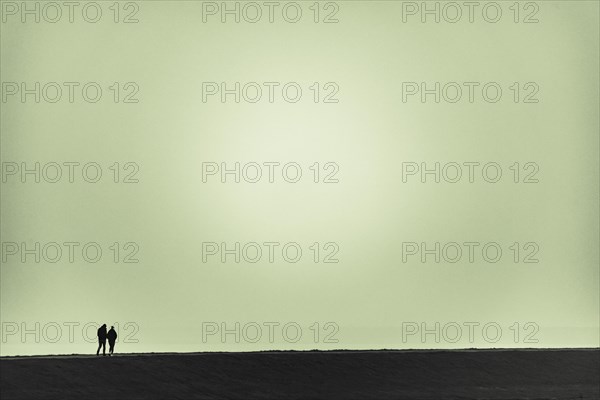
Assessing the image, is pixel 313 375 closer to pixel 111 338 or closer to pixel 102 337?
pixel 111 338

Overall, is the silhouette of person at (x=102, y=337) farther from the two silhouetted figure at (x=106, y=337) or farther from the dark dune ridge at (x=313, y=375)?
the dark dune ridge at (x=313, y=375)

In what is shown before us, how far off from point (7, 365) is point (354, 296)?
22.4 ft

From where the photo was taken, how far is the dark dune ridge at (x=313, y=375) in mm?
18203

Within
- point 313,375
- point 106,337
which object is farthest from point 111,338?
point 313,375

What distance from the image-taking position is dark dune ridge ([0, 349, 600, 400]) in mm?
18203

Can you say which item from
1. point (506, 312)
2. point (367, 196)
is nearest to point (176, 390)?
point (367, 196)

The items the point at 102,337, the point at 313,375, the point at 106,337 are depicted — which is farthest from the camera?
the point at 106,337

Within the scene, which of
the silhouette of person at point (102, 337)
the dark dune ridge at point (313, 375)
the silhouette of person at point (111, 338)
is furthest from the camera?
the silhouette of person at point (111, 338)

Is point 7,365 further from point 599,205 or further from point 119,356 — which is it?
point 599,205

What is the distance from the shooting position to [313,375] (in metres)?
19.4

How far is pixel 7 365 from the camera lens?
18281 millimetres

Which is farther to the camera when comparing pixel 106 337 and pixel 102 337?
pixel 106 337

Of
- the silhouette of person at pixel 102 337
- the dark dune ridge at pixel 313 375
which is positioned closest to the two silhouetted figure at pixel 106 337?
the silhouette of person at pixel 102 337

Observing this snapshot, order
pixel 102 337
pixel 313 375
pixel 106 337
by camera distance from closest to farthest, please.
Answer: pixel 313 375 < pixel 102 337 < pixel 106 337
